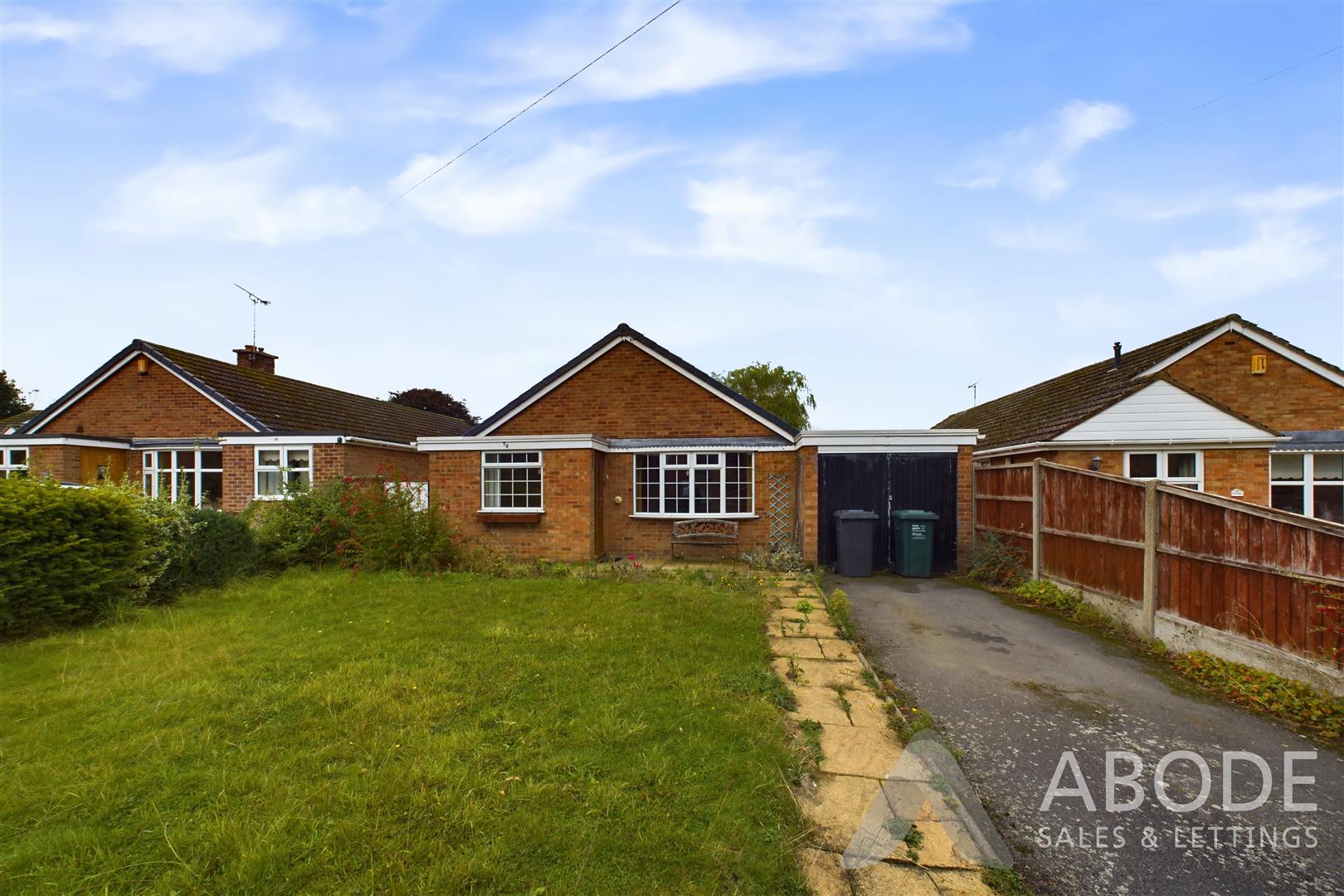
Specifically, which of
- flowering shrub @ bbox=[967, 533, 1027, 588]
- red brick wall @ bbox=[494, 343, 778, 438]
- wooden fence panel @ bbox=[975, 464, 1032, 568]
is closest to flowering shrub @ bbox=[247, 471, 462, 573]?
red brick wall @ bbox=[494, 343, 778, 438]

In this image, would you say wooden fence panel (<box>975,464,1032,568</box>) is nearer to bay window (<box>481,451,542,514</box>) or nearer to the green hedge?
bay window (<box>481,451,542,514</box>)

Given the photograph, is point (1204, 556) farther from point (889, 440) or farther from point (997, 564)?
point (889, 440)

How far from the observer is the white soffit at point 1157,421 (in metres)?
10.8

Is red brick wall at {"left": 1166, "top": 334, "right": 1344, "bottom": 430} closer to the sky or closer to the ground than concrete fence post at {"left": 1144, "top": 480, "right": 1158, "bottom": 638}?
closer to the sky

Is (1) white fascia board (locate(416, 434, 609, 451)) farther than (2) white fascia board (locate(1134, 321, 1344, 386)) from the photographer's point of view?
No

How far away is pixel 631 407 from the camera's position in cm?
1305

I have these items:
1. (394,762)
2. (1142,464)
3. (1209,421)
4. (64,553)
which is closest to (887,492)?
(1142,464)

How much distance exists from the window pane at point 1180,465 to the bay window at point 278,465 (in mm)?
20501

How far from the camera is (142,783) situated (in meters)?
2.92

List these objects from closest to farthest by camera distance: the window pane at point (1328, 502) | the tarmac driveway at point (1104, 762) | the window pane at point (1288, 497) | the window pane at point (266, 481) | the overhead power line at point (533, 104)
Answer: the tarmac driveway at point (1104, 762) < the overhead power line at point (533, 104) < the window pane at point (1328, 502) < the window pane at point (1288, 497) < the window pane at point (266, 481)

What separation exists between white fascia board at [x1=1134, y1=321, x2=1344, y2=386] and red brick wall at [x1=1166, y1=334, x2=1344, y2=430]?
9cm

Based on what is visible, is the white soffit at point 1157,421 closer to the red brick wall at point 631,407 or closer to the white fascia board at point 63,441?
the red brick wall at point 631,407

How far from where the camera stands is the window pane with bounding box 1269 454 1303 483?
12.1m

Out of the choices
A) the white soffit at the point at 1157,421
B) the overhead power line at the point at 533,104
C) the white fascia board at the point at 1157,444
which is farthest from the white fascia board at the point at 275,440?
the white soffit at the point at 1157,421
